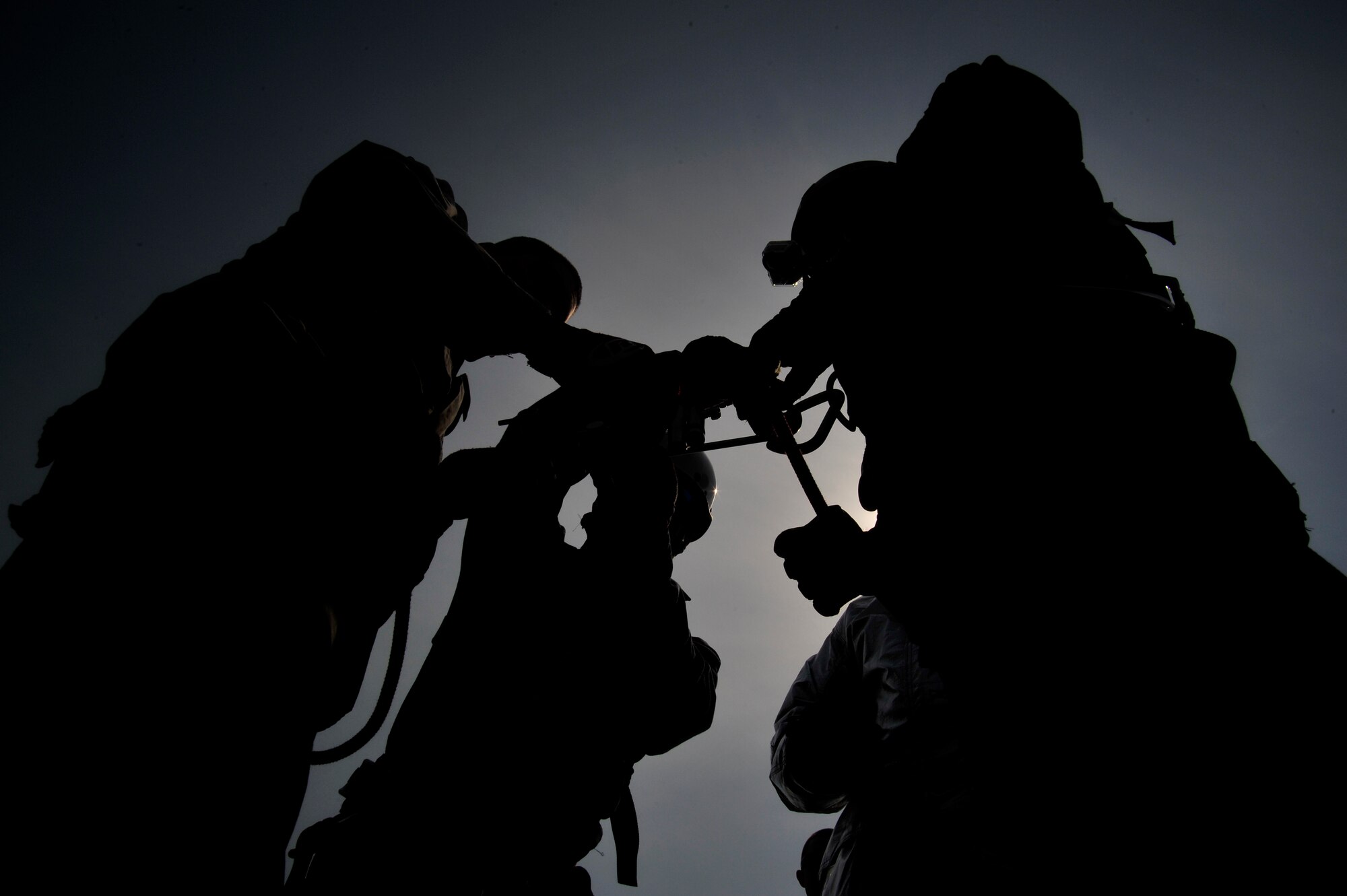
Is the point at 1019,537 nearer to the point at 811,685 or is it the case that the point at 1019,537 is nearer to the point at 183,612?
the point at 183,612

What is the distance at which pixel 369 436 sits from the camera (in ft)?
6.77

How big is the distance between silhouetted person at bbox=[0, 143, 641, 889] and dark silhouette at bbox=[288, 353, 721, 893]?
522mm

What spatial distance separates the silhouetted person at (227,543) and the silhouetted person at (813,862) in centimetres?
328

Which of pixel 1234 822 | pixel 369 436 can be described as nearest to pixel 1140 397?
pixel 1234 822

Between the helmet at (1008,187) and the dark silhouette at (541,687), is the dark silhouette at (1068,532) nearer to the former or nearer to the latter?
the helmet at (1008,187)

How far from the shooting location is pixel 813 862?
4.05 metres

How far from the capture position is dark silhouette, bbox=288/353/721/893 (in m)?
2.16

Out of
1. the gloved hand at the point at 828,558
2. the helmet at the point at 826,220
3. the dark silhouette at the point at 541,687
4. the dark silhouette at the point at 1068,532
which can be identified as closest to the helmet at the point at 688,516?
the dark silhouette at the point at 541,687

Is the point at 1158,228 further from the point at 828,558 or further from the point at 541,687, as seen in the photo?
the point at 541,687

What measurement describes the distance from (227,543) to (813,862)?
13.7 feet

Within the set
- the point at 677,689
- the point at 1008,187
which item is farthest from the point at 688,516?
the point at 1008,187

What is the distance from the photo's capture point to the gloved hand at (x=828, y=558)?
7.05ft

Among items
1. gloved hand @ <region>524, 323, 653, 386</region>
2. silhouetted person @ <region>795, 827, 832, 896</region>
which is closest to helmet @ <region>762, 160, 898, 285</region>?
gloved hand @ <region>524, 323, 653, 386</region>

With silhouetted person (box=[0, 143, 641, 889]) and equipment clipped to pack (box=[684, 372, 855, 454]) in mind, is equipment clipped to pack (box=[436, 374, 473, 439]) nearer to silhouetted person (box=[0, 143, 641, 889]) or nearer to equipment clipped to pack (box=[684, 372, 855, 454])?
silhouetted person (box=[0, 143, 641, 889])
